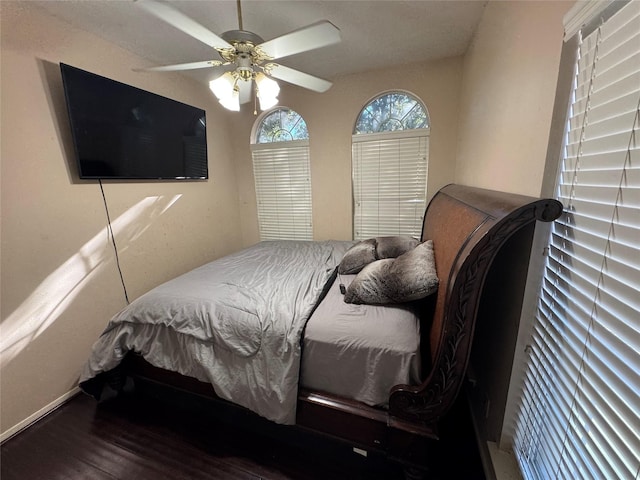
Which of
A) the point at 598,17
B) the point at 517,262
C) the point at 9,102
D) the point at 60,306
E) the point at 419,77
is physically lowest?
the point at 60,306

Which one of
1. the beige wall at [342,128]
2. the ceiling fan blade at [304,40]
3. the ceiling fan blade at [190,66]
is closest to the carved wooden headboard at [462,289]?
the ceiling fan blade at [304,40]

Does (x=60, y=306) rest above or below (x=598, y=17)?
below

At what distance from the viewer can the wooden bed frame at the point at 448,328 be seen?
2.78 ft

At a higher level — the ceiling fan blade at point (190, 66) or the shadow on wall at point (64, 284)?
the ceiling fan blade at point (190, 66)

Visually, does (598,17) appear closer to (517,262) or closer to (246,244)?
(517,262)

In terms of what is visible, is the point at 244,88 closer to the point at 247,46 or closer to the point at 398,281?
the point at 247,46

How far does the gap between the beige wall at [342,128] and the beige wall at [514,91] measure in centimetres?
58

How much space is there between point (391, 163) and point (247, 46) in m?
1.96

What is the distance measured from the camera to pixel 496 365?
126 centimetres

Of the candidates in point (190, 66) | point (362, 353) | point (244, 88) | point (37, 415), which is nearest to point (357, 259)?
point (362, 353)

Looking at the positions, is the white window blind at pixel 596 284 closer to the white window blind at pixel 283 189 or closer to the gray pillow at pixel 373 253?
the gray pillow at pixel 373 253

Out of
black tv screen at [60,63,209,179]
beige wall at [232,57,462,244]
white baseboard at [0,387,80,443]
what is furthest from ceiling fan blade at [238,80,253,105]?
white baseboard at [0,387,80,443]

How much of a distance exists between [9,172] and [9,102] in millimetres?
417

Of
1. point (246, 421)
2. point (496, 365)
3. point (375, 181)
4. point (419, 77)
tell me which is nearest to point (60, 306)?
point (246, 421)
